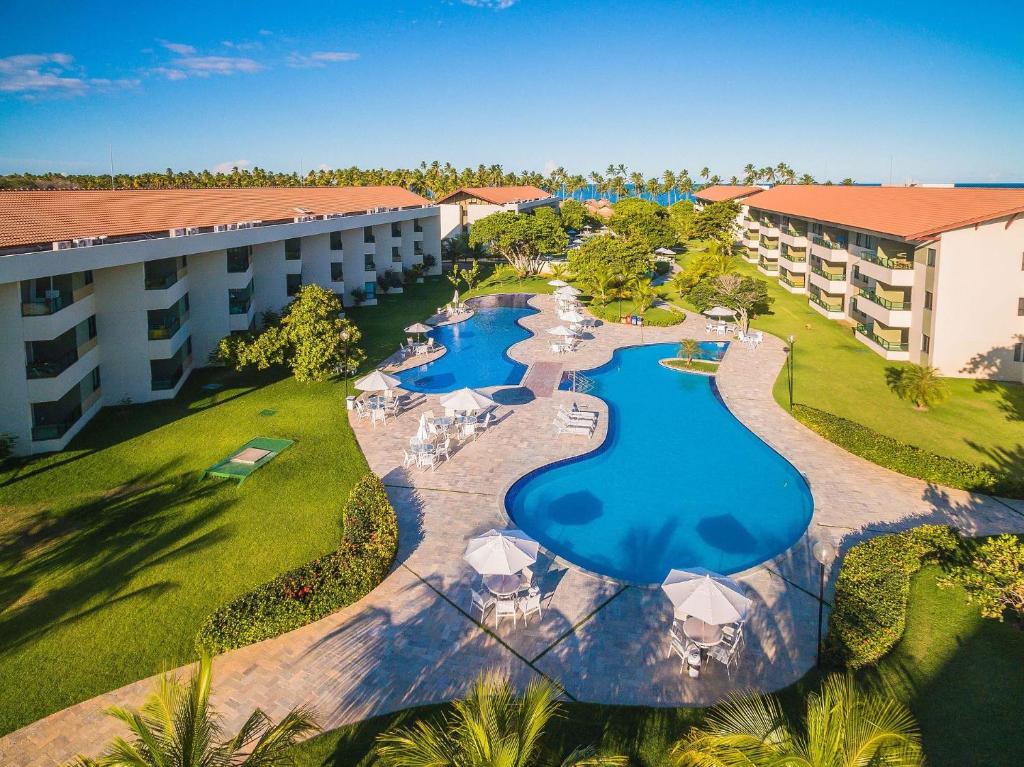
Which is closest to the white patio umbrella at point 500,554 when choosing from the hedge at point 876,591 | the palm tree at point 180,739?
the hedge at point 876,591

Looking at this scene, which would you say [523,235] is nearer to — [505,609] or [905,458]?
[905,458]

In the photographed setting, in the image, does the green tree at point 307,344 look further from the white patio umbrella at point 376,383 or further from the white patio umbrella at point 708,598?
the white patio umbrella at point 708,598

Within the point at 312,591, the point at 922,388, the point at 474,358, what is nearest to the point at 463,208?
the point at 474,358

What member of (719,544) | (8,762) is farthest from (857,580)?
(8,762)

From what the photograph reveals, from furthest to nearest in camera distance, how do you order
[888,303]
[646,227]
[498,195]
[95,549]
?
[498,195]
[646,227]
[888,303]
[95,549]

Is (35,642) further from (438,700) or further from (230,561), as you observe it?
(438,700)

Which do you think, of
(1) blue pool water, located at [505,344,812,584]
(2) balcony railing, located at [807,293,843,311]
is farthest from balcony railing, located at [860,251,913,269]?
(1) blue pool water, located at [505,344,812,584]

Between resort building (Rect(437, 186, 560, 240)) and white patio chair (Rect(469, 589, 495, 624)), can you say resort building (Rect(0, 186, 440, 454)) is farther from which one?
resort building (Rect(437, 186, 560, 240))
